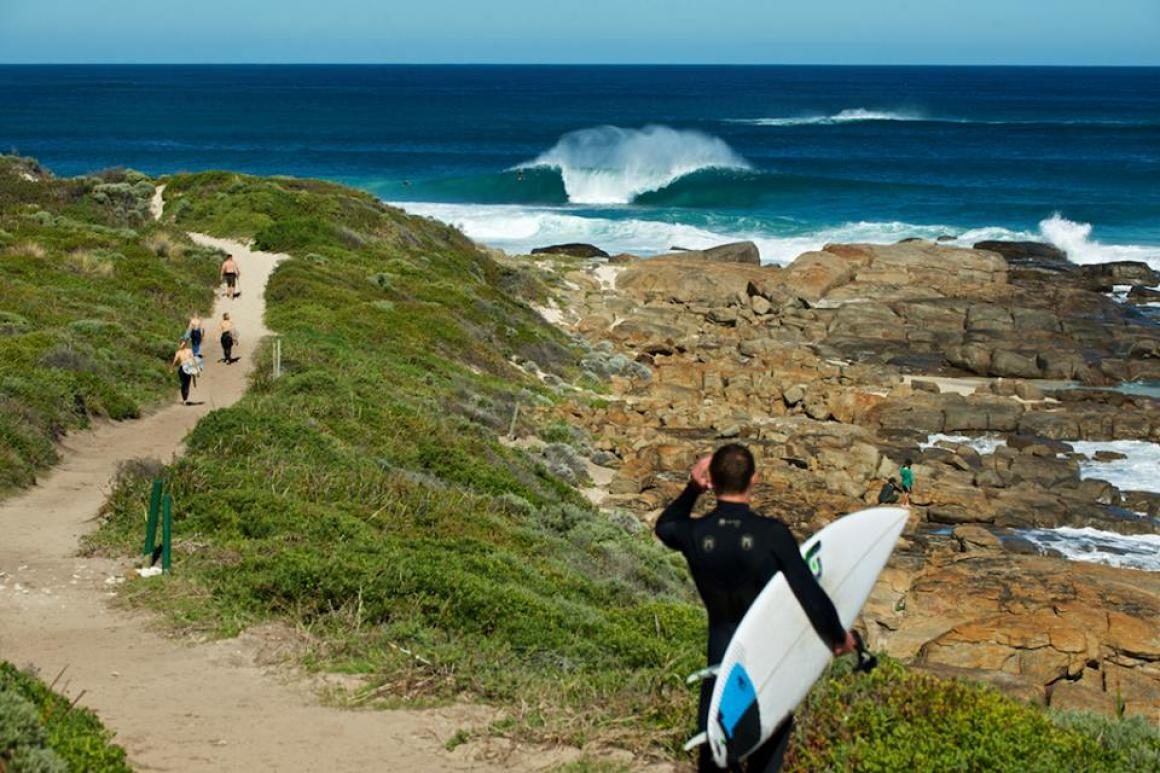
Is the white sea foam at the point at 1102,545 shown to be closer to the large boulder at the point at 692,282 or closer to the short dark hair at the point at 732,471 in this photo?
the short dark hair at the point at 732,471

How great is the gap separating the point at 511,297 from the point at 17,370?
76.5 ft

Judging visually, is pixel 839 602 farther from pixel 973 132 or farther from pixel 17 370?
pixel 973 132

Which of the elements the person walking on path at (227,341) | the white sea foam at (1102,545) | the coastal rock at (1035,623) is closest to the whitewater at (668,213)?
the white sea foam at (1102,545)

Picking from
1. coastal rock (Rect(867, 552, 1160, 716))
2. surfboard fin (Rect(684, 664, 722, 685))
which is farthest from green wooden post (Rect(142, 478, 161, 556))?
coastal rock (Rect(867, 552, 1160, 716))

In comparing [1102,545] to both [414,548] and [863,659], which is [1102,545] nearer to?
[414,548]

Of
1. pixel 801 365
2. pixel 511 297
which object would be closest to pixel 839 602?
pixel 801 365

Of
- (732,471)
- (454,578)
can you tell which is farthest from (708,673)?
(454,578)

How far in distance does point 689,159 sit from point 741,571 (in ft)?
297

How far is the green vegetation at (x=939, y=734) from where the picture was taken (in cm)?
698

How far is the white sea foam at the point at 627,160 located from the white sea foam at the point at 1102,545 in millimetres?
62203

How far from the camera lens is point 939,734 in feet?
23.6

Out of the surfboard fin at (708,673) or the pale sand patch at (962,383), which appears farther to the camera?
the pale sand patch at (962,383)

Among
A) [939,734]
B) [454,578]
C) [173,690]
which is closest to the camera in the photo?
[939,734]

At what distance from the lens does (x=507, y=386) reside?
28.9m
